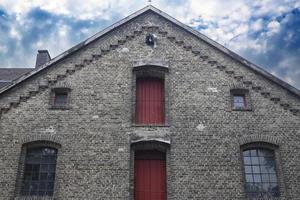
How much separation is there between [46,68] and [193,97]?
19.9 feet

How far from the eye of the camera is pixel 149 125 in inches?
507

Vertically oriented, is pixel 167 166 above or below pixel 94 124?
below

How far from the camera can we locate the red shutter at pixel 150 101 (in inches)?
527

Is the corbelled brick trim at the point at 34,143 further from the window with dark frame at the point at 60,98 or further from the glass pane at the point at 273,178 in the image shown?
the glass pane at the point at 273,178

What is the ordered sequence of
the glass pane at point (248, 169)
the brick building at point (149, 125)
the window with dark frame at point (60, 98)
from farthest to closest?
the window with dark frame at point (60, 98)
the glass pane at point (248, 169)
the brick building at point (149, 125)

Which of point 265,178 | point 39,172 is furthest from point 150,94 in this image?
point 265,178

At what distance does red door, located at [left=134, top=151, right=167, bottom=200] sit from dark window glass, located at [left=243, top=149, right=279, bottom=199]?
3.04 metres

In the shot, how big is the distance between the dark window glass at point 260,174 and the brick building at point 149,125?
1.4 inches

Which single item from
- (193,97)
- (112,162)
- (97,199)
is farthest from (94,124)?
(193,97)

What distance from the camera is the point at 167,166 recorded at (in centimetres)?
1232

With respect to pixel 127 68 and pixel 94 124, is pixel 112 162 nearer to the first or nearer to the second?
pixel 94 124

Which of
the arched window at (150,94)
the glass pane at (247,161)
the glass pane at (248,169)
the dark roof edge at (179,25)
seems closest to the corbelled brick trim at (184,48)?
the dark roof edge at (179,25)

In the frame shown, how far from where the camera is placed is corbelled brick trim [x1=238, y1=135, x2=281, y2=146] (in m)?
12.5

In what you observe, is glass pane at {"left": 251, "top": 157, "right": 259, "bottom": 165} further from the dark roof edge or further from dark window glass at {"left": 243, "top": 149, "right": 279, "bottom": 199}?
the dark roof edge
